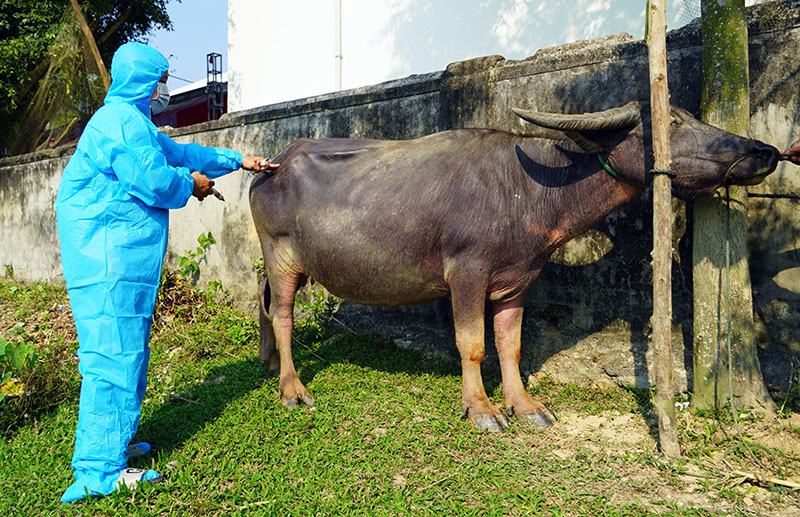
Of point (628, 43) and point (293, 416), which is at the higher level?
point (628, 43)

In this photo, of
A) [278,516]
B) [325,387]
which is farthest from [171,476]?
[325,387]

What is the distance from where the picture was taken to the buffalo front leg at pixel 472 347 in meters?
3.65

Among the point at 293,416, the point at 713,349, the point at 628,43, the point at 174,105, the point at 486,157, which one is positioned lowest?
the point at 293,416

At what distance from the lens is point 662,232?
313 cm

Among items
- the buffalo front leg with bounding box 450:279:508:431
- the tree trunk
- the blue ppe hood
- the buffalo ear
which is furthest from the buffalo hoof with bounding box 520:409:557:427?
the blue ppe hood

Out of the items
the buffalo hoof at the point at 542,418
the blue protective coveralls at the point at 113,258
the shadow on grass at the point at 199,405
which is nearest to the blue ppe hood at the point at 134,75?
the blue protective coveralls at the point at 113,258

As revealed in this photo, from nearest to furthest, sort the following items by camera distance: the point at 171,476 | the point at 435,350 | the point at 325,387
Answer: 1. the point at 171,476
2. the point at 325,387
3. the point at 435,350

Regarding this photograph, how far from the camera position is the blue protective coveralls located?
9.77ft

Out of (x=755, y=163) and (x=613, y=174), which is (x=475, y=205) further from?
(x=755, y=163)

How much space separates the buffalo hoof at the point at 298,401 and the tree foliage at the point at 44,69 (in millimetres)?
8607

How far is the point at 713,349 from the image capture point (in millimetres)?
3500

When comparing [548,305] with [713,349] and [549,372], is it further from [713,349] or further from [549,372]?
[713,349]

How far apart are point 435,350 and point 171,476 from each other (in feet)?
7.80

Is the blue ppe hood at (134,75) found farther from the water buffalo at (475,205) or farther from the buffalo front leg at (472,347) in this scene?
the buffalo front leg at (472,347)
